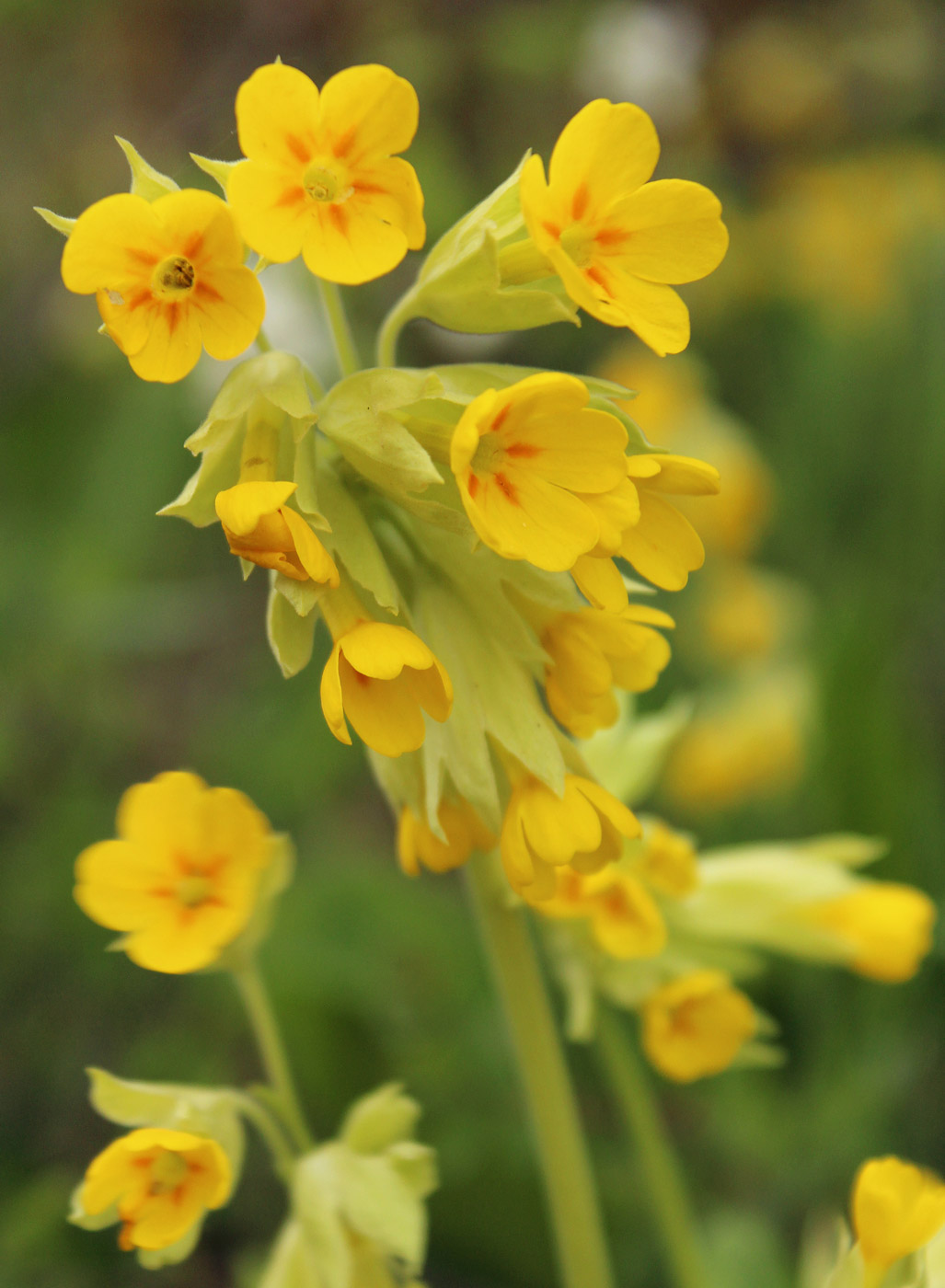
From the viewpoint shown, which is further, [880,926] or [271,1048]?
[880,926]

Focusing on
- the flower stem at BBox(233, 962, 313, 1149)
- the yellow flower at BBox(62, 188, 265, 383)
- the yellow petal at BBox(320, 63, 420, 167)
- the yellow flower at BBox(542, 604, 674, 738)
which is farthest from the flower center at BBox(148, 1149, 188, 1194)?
the yellow petal at BBox(320, 63, 420, 167)

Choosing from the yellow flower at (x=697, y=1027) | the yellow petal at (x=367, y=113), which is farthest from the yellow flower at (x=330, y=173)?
the yellow flower at (x=697, y=1027)

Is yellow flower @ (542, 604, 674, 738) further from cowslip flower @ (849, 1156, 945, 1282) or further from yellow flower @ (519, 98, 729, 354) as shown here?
cowslip flower @ (849, 1156, 945, 1282)

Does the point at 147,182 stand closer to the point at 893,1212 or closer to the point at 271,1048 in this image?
the point at 271,1048

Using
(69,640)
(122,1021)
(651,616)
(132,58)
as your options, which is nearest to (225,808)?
(651,616)

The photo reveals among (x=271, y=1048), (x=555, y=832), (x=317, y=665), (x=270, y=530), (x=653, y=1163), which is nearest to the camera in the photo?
(x=270, y=530)

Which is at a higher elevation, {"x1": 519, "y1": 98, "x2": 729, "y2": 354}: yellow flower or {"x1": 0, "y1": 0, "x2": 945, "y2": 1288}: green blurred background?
{"x1": 519, "y1": 98, "x2": 729, "y2": 354}: yellow flower

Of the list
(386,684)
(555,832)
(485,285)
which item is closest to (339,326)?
(485,285)

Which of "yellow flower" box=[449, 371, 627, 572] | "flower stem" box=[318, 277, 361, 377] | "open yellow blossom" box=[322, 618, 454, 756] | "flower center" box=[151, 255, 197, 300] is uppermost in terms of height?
"flower center" box=[151, 255, 197, 300]
